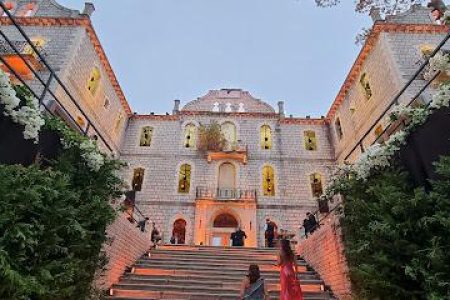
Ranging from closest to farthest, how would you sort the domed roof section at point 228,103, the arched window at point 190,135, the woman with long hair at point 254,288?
the woman with long hair at point 254,288 < the arched window at point 190,135 < the domed roof section at point 228,103

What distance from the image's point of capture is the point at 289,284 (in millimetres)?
4797

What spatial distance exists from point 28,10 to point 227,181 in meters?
15.4

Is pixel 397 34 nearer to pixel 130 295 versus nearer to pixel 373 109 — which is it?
pixel 373 109

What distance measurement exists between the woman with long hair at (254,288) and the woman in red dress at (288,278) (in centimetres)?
71

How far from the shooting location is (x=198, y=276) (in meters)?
7.46

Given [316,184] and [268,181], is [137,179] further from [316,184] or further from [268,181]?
[316,184]

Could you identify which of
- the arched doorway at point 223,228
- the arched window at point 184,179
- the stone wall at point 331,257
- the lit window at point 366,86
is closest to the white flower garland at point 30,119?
the stone wall at point 331,257

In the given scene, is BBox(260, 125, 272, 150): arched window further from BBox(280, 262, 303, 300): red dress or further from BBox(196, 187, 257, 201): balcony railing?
BBox(280, 262, 303, 300): red dress

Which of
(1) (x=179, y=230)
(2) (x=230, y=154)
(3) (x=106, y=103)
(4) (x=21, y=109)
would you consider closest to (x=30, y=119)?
(4) (x=21, y=109)

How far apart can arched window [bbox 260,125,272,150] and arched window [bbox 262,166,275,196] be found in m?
1.65

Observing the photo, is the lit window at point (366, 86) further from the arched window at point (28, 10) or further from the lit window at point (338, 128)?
the arched window at point (28, 10)

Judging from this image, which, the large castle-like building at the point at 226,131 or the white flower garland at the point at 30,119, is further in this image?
the large castle-like building at the point at 226,131

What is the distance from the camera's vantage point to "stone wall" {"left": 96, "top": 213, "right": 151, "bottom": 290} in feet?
20.9

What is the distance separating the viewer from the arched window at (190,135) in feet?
67.5
